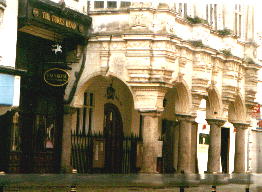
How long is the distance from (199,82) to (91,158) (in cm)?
483

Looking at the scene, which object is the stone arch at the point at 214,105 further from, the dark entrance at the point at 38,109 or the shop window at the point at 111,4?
the dark entrance at the point at 38,109

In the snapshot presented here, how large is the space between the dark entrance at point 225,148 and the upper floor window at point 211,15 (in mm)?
7978

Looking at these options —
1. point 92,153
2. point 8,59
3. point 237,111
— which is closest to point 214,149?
point 237,111

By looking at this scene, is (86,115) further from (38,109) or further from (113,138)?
(38,109)

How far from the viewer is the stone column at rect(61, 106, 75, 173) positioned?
2247 cm

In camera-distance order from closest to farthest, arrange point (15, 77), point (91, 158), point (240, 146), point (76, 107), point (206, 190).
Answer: point (15, 77), point (206, 190), point (76, 107), point (91, 158), point (240, 146)

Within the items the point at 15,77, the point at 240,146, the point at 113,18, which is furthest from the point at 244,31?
the point at 15,77

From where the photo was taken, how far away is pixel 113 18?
22047 mm

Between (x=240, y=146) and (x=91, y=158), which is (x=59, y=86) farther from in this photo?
(x=240, y=146)

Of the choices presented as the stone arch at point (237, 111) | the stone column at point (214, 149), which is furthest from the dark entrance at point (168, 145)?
the stone column at point (214, 149)

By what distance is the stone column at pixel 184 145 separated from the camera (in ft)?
77.6

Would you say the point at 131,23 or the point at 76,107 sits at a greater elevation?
the point at 131,23

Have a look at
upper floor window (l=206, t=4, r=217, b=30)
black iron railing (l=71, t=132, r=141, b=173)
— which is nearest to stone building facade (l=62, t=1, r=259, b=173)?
upper floor window (l=206, t=4, r=217, b=30)

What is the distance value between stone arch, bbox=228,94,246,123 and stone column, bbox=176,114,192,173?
4827 millimetres
